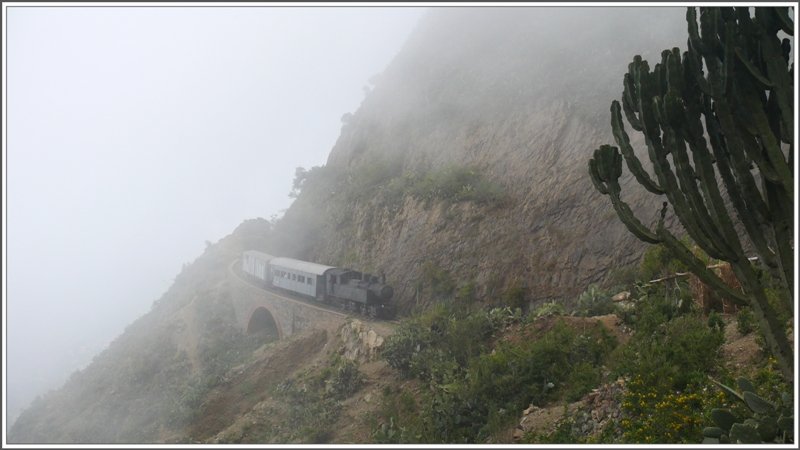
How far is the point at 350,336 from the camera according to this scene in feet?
68.1

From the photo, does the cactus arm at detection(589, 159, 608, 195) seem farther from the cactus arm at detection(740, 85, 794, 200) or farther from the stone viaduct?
the stone viaduct

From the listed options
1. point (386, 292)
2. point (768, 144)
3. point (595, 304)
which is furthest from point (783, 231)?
point (386, 292)

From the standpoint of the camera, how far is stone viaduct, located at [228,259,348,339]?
24281 millimetres

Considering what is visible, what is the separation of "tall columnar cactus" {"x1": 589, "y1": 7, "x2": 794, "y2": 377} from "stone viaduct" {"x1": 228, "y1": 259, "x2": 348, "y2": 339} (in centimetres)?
1792

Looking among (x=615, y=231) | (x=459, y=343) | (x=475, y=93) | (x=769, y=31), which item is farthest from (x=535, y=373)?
(x=475, y=93)

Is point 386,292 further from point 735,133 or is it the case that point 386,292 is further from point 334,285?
point 735,133

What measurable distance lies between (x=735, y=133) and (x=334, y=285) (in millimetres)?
21260

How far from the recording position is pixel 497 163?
26641 millimetres

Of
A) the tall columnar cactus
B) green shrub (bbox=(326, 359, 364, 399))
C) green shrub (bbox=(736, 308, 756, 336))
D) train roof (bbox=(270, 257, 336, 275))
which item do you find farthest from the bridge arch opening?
the tall columnar cactus

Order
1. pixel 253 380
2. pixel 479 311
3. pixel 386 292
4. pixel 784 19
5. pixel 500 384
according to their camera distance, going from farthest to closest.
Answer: pixel 386 292 < pixel 253 380 < pixel 479 311 < pixel 500 384 < pixel 784 19

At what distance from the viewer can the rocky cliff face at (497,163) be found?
21.3 meters

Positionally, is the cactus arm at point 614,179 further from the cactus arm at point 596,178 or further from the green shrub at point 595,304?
the green shrub at point 595,304

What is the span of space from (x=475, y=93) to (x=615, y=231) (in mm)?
15945

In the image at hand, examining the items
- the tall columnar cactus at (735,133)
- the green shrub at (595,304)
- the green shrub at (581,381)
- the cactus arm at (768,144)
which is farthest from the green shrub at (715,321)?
the cactus arm at (768,144)
